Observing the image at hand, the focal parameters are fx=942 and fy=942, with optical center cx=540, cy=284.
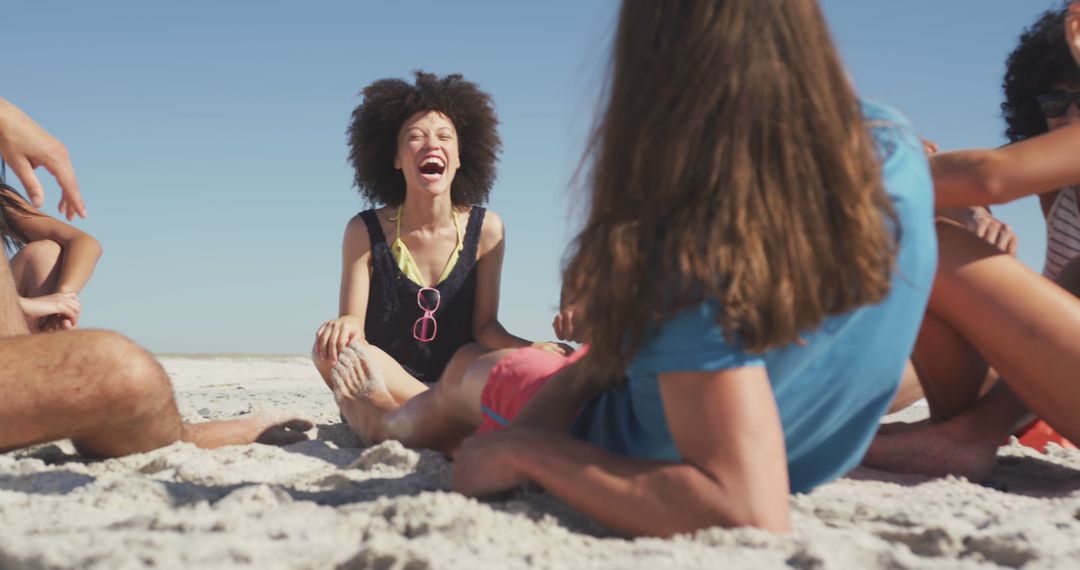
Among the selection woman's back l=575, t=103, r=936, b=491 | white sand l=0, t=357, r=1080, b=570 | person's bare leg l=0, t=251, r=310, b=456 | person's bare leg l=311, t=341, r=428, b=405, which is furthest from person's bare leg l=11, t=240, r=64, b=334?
woman's back l=575, t=103, r=936, b=491

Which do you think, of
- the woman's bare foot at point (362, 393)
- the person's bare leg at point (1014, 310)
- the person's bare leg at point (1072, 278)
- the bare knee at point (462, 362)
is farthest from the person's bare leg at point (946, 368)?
the woman's bare foot at point (362, 393)

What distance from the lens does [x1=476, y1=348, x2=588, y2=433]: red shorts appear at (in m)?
2.52

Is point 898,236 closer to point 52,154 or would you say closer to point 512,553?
point 512,553

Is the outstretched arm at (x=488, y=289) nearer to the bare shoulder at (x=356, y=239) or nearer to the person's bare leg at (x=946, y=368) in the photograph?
the bare shoulder at (x=356, y=239)

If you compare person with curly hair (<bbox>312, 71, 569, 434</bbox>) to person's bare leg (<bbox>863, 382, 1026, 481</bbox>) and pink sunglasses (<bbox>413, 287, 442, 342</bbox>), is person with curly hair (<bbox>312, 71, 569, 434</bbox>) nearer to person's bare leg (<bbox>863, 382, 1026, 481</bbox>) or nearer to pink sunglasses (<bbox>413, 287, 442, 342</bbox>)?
pink sunglasses (<bbox>413, 287, 442, 342</bbox>)

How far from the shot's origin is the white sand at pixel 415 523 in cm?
172

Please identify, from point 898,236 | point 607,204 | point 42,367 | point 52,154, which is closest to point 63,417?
point 42,367

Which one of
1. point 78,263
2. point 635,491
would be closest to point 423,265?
point 78,263

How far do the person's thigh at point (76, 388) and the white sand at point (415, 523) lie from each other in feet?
0.36

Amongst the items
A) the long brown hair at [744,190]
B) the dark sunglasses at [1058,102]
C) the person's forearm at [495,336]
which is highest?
the dark sunglasses at [1058,102]

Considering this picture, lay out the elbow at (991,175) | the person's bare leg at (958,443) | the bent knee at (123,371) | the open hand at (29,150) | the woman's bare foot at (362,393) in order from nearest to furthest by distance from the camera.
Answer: the elbow at (991,175) → the open hand at (29,150) → the bent knee at (123,371) → the person's bare leg at (958,443) → the woman's bare foot at (362,393)

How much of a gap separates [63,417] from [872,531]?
7.77ft

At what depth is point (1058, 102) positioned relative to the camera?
359 centimetres

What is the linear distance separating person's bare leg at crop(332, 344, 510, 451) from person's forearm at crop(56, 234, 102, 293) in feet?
5.67
